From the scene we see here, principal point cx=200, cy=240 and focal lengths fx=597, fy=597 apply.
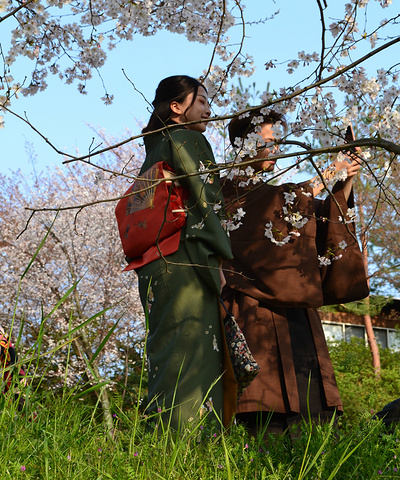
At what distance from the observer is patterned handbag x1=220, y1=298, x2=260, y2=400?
246 cm

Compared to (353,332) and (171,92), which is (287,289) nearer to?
(171,92)

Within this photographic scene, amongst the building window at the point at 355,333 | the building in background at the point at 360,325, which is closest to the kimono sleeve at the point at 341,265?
the building in background at the point at 360,325

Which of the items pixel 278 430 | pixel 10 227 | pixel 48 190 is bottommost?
pixel 278 430

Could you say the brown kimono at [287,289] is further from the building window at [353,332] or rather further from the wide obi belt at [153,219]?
the building window at [353,332]

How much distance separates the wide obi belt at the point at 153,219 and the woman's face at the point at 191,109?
0.29m

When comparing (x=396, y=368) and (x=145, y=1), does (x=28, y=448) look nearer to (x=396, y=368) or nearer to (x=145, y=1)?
(x=145, y=1)

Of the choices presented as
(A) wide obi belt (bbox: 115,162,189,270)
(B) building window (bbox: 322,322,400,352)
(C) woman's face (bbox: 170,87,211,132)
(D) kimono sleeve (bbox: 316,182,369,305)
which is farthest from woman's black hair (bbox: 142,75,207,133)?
(B) building window (bbox: 322,322,400,352)

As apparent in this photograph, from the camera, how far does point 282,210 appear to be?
308cm

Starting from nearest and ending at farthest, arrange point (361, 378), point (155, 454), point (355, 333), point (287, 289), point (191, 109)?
point (155, 454), point (191, 109), point (287, 289), point (361, 378), point (355, 333)

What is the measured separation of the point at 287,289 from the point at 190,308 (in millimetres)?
673

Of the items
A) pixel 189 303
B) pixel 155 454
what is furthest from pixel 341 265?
pixel 155 454

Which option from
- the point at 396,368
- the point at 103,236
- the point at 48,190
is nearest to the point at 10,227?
the point at 48,190

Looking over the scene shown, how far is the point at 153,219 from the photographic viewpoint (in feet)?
8.35

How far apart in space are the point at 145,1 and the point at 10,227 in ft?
26.4
